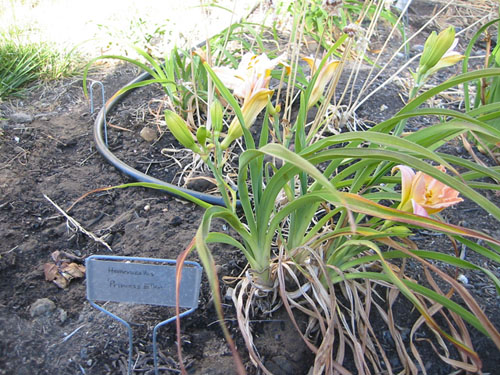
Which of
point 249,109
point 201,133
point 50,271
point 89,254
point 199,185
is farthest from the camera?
point 199,185

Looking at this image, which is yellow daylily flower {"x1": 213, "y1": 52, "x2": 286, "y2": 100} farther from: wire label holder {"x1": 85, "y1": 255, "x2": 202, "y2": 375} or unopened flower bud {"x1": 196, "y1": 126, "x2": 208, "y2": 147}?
wire label holder {"x1": 85, "y1": 255, "x2": 202, "y2": 375}

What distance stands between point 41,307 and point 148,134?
2.97 ft

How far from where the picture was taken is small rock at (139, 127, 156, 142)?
1814 millimetres

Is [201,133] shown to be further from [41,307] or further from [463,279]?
[463,279]

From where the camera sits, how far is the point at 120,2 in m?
3.19

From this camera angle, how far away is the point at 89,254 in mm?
1304

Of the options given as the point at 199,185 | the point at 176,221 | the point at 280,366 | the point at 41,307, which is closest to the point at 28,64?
the point at 199,185

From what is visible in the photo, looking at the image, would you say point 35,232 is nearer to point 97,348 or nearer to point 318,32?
point 97,348

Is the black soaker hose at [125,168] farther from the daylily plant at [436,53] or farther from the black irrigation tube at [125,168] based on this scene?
the daylily plant at [436,53]

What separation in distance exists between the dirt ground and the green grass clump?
237 mm

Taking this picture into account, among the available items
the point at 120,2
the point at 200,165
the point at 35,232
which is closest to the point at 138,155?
the point at 200,165

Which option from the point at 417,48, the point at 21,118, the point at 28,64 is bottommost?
the point at 21,118

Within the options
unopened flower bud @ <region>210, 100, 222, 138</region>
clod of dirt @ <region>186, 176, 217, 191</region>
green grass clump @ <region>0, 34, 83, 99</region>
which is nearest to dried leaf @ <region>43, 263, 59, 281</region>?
clod of dirt @ <region>186, 176, 217, 191</region>

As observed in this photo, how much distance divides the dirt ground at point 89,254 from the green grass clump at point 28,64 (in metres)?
0.24
